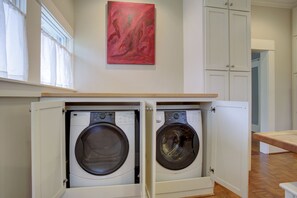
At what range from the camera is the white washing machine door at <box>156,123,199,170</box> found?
186 cm

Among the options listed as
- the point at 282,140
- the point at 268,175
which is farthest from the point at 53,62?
the point at 268,175

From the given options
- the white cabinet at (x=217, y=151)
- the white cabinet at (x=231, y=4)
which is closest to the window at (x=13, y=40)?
the white cabinet at (x=217, y=151)

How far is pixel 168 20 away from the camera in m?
2.99

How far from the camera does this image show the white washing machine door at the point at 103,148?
1707 millimetres

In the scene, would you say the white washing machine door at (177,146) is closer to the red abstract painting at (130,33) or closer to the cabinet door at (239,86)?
the cabinet door at (239,86)

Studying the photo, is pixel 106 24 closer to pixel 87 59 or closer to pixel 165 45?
pixel 87 59

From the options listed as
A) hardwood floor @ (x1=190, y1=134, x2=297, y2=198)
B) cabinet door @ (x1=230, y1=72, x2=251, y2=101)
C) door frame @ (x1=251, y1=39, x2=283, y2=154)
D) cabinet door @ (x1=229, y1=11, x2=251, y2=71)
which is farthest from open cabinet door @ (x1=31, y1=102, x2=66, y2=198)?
door frame @ (x1=251, y1=39, x2=283, y2=154)

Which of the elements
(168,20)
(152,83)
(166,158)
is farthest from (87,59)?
(166,158)

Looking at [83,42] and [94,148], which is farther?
[83,42]

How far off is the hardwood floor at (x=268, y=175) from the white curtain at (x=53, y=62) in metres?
2.16

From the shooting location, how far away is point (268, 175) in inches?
96.0

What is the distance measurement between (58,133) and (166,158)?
1.03 m

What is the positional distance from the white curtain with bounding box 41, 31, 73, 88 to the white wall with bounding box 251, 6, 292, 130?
3.37 metres

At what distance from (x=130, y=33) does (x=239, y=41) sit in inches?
61.4
